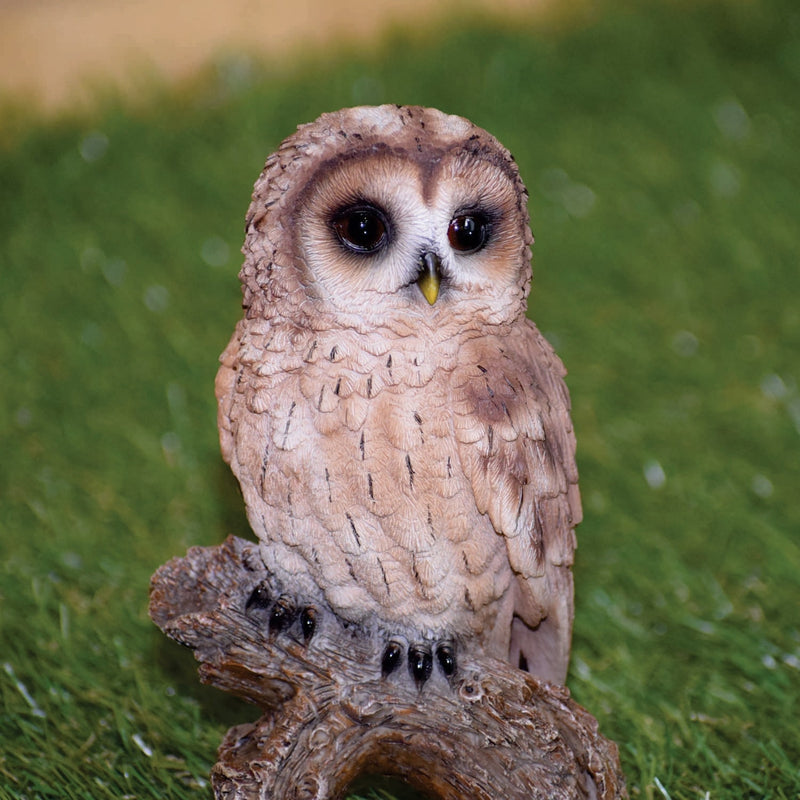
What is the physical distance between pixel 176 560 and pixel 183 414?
3.52 ft

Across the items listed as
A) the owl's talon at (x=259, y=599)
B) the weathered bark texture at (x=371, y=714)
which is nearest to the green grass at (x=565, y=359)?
the weathered bark texture at (x=371, y=714)

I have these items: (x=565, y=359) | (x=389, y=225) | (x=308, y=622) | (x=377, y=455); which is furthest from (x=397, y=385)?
(x=565, y=359)

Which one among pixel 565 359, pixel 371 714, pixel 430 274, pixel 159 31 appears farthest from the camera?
pixel 159 31

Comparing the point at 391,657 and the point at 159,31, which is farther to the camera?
the point at 159,31

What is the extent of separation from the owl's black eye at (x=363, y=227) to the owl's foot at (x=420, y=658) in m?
0.50

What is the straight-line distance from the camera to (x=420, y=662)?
1.33m

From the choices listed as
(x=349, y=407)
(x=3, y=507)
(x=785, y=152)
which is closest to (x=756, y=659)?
(x=349, y=407)

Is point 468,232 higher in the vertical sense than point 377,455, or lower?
higher

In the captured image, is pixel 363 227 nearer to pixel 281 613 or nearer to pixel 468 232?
pixel 468 232

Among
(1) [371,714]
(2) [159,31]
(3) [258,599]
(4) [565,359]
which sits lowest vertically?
(1) [371,714]

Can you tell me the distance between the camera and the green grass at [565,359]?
5.69ft

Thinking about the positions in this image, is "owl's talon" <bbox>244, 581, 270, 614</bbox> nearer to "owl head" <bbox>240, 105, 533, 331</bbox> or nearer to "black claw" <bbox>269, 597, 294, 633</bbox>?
"black claw" <bbox>269, 597, 294, 633</bbox>

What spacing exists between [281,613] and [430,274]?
47 cm

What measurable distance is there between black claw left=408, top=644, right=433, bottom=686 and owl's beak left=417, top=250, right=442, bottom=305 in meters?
0.45
